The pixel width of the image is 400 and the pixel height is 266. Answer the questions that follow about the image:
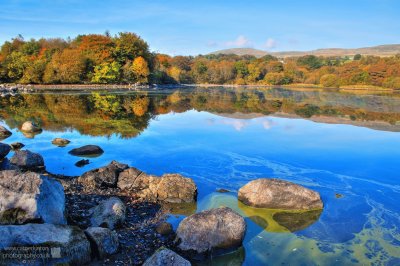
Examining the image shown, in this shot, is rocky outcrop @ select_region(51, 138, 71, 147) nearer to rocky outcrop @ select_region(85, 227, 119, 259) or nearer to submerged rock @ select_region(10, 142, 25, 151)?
submerged rock @ select_region(10, 142, 25, 151)

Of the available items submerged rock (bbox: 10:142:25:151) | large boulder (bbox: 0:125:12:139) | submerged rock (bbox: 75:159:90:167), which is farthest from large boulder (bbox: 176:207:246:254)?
large boulder (bbox: 0:125:12:139)

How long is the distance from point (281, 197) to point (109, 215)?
20.7 feet

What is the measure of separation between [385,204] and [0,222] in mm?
13647

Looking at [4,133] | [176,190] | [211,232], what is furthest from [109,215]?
[4,133]

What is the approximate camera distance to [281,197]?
13602 millimetres

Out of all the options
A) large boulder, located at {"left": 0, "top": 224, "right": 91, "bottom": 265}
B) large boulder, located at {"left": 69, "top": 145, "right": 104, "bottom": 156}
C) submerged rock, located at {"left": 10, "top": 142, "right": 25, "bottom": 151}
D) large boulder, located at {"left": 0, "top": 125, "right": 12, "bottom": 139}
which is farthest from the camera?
large boulder, located at {"left": 0, "top": 125, "right": 12, "bottom": 139}

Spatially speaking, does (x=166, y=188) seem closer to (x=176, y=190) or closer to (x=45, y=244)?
(x=176, y=190)

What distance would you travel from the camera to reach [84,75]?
87.1 meters

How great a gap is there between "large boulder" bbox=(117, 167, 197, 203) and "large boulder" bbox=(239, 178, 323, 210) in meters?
2.25

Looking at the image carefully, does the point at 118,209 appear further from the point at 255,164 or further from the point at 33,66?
the point at 33,66

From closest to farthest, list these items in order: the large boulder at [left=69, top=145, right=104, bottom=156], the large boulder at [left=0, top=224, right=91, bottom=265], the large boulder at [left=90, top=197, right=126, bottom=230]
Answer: the large boulder at [left=0, top=224, right=91, bottom=265] < the large boulder at [left=90, top=197, right=126, bottom=230] < the large boulder at [left=69, top=145, right=104, bottom=156]

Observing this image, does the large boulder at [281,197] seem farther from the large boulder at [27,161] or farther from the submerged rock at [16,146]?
the submerged rock at [16,146]

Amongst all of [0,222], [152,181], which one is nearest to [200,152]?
[152,181]

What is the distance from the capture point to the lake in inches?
439
